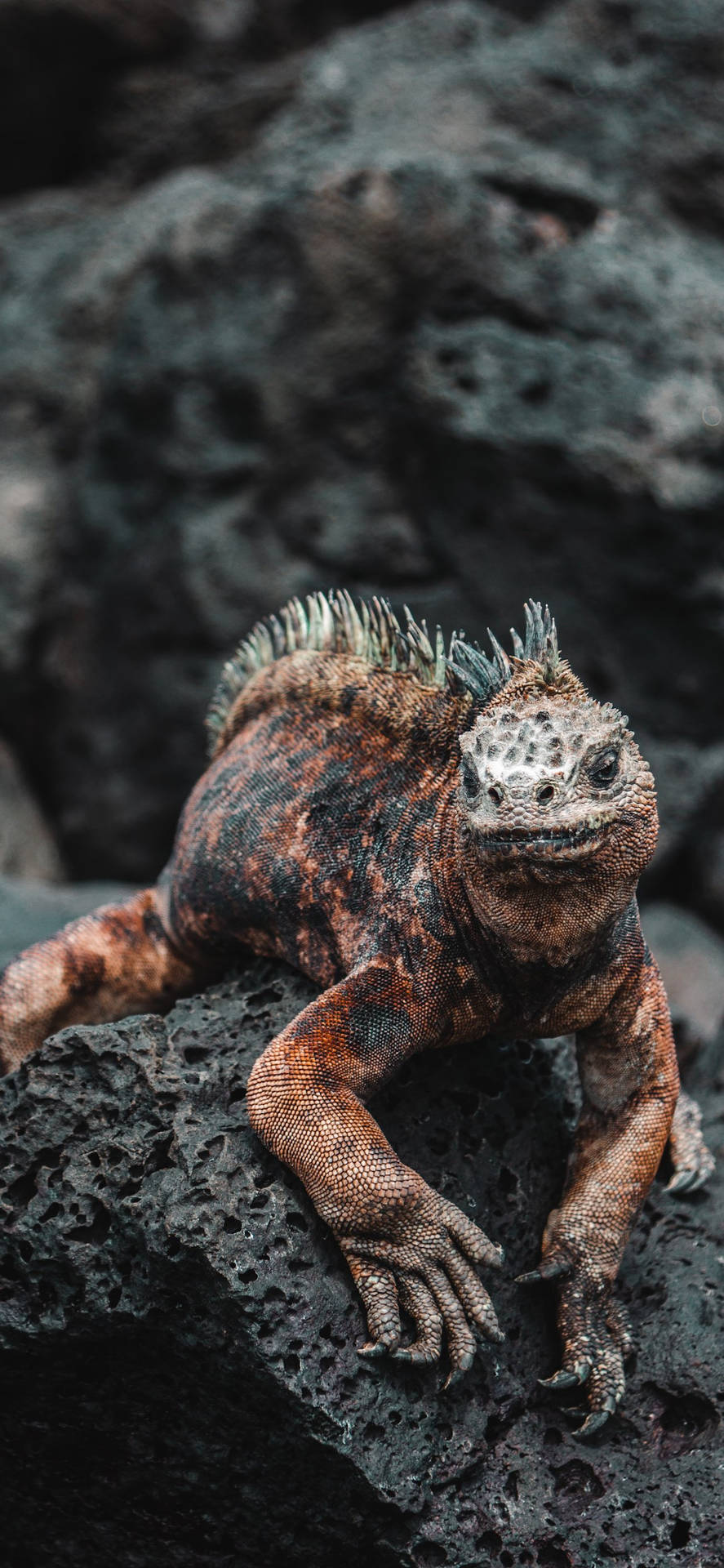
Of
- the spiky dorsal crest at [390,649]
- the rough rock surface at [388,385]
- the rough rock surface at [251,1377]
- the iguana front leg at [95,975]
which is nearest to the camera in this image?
the rough rock surface at [251,1377]

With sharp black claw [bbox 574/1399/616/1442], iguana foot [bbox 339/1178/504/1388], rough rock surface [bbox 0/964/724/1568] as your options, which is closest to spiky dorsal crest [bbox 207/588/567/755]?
rough rock surface [bbox 0/964/724/1568]

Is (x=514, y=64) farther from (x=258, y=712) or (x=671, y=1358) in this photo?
(x=671, y=1358)

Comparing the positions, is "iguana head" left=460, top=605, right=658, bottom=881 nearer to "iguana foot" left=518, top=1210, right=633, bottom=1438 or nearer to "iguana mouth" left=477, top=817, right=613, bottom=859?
"iguana mouth" left=477, top=817, right=613, bottom=859

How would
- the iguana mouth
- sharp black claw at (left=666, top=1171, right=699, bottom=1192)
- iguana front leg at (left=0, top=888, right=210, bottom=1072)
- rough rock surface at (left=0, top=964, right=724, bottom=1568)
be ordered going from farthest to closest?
iguana front leg at (left=0, top=888, right=210, bottom=1072) < sharp black claw at (left=666, top=1171, right=699, bottom=1192) < rough rock surface at (left=0, top=964, right=724, bottom=1568) < the iguana mouth

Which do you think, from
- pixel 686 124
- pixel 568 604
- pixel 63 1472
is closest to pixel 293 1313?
pixel 63 1472

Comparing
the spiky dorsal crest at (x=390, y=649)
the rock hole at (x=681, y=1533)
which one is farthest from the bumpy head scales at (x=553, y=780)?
the rock hole at (x=681, y=1533)

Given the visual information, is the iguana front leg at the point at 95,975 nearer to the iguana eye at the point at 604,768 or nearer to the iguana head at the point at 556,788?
the iguana head at the point at 556,788
